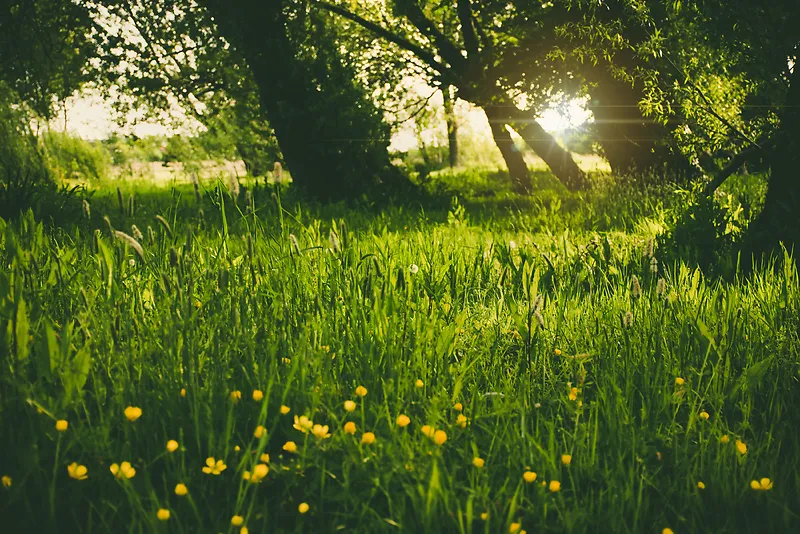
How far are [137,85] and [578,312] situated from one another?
942 centimetres

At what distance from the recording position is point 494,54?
966 centimetres

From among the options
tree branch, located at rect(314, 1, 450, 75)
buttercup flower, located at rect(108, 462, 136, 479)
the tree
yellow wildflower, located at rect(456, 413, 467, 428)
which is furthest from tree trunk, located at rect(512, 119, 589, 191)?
buttercup flower, located at rect(108, 462, 136, 479)

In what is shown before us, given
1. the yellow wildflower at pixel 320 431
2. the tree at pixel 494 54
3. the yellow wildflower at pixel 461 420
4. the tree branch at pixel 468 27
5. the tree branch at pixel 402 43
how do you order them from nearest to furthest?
the yellow wildflower at pixel 320 431, the yellow wildflower at pixel 461 420, the tree at pixel 494 54, the tree branch at pixel 468 27, the tree branch at pixel 402 43

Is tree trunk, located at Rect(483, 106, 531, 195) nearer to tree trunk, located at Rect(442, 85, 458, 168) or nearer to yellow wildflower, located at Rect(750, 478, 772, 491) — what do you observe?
tree trunk, located at Rect(442, 85, 458, 168)

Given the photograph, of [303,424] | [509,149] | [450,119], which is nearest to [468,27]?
[509,149]

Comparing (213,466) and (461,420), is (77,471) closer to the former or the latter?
(213,466)

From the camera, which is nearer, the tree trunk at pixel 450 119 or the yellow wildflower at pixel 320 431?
the yellow wildflower at pixel 320 431

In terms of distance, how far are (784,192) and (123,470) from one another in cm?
447

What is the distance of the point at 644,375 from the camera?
6.97 ft

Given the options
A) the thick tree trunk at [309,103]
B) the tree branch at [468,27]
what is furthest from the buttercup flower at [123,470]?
the tree branch at [468,27]

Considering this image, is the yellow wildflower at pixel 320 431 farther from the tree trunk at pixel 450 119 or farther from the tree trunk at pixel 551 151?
the tree trunk at pixel 551 151

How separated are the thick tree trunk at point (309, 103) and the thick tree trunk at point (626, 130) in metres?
3.56

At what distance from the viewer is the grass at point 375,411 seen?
5.00ft

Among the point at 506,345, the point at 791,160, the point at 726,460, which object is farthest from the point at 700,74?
the point at 726,460
